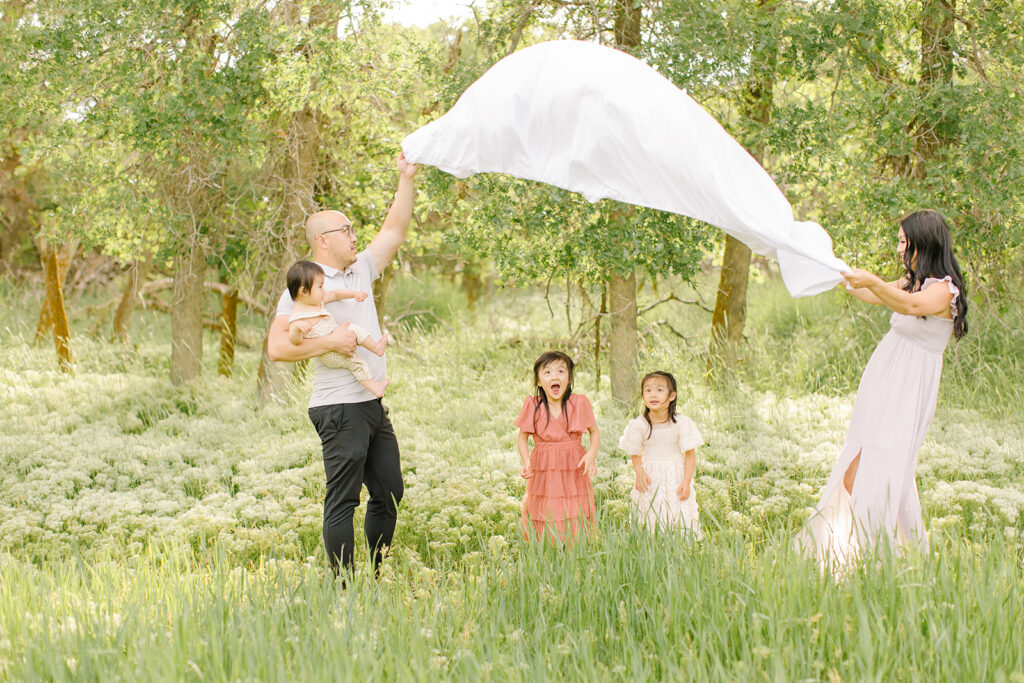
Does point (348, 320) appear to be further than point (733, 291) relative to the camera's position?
No

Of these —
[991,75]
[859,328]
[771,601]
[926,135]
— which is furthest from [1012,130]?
[771,601]

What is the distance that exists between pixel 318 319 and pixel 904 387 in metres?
2.87

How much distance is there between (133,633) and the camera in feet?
10.4

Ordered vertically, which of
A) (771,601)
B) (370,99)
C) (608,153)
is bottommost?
(771,601)

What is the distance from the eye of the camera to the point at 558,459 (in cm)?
480

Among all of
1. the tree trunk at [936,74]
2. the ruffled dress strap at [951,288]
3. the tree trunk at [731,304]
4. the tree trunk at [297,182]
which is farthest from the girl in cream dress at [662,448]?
the tree trunk at [297,182]

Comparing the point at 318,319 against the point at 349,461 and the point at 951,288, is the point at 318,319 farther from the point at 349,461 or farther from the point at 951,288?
the point at 951,288

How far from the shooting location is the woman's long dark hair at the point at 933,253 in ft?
13.6

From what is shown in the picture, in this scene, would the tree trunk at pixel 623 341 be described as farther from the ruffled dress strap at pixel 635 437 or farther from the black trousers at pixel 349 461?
the black trousers at pixel 349 461

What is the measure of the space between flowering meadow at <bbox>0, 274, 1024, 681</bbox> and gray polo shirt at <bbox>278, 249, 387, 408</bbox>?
0.87 meters

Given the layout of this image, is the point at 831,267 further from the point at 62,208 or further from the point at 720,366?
the point at 62,208

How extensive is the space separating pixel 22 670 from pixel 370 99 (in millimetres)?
6463

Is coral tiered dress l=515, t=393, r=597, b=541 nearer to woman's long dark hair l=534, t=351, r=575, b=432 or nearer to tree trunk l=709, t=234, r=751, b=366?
woman's long dark hair l=534, t=351, r=575, b=432

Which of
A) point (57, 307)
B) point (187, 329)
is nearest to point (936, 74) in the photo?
point (187, 329)
